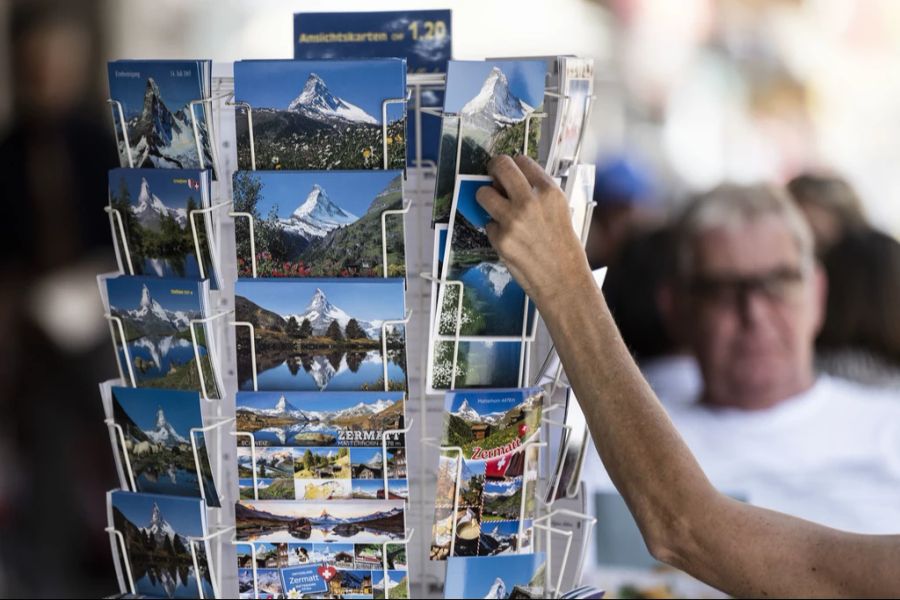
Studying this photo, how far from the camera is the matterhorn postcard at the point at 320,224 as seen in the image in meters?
1.30

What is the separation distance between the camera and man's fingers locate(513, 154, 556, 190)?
1240mm

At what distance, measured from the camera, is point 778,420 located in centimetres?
304

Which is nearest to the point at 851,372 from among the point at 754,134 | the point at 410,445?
the point at 754,134

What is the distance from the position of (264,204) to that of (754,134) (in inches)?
78.4

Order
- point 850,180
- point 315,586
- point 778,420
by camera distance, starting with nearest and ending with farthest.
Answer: point 315,586, point 850,180, point 778,420

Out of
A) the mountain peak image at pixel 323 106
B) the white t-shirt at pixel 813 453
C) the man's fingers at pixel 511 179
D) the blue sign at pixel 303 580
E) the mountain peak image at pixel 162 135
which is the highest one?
the mountain peak image at pixel 323 106

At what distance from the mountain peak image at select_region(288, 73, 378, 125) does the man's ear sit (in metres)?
2.05

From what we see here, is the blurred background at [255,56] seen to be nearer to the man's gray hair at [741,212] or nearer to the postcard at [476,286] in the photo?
the man's gray hair at [741,212]

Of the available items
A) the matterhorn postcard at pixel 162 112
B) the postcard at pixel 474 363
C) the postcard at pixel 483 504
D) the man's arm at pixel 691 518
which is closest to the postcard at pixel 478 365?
the postcard at pixel 474 363

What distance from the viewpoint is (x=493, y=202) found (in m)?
1.25

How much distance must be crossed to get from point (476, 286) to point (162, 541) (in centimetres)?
60

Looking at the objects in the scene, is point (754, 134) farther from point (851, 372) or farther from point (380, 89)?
point (380, 89)

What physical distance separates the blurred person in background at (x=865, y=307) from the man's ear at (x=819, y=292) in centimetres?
1

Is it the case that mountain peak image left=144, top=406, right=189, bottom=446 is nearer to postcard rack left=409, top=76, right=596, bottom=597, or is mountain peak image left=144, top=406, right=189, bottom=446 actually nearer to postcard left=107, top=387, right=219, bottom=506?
postcard left=107, top=387, right=219, bottom=506
